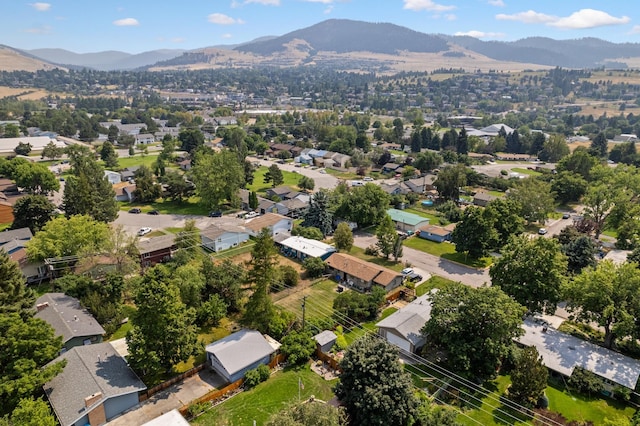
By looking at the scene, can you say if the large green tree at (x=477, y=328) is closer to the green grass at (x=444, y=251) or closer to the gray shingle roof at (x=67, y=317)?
the green grass at (x=444, y=251)

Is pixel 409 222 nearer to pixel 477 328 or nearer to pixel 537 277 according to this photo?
pixel 537 277

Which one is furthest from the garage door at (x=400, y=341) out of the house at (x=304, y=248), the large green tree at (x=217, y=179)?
the large green tree at (x=217, y=179)

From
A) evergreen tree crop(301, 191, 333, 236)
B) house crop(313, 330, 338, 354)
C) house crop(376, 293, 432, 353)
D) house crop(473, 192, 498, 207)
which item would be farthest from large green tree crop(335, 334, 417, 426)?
house crop(473, 192, 498, 207)

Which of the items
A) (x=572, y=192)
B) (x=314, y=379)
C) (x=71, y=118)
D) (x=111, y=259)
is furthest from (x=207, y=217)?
(x=71, y=118)

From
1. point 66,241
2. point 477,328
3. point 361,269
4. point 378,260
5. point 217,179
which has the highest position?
point 217,179

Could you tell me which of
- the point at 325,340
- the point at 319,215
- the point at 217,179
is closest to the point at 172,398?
the point at 325,340

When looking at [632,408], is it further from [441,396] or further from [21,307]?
[21,307]

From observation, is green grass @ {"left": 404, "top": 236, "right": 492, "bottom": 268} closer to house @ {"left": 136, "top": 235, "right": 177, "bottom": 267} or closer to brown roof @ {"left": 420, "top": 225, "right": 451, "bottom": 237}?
brown roof @ {"left": 420, "top": 225, "right": 451, "bottom": 237}

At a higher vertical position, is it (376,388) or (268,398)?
(376,388)
